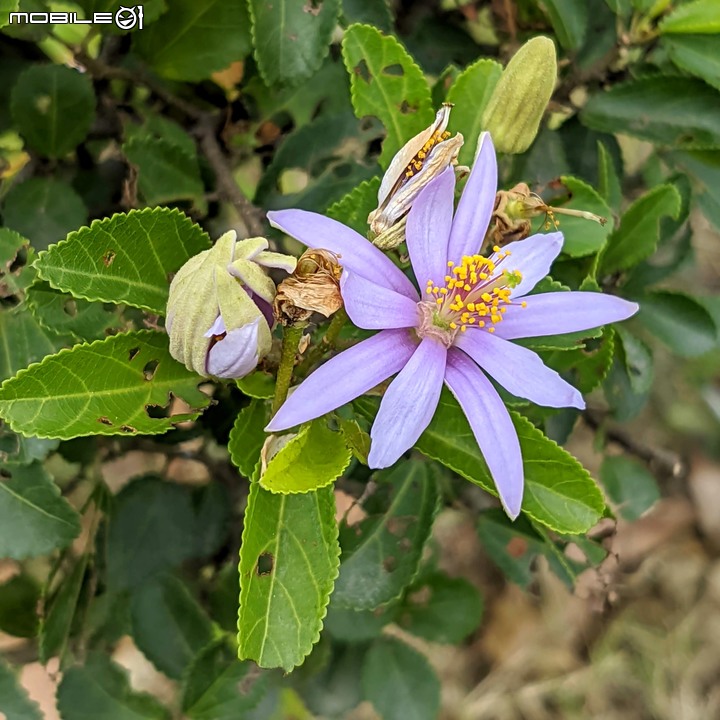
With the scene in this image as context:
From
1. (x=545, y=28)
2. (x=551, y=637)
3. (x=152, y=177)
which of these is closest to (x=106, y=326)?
(x=152, y=177)

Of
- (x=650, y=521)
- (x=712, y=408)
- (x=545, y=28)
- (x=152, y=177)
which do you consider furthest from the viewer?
(x=650, y=521)

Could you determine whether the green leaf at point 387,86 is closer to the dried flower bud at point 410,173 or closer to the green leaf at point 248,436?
the dried flower bud at point 410,173

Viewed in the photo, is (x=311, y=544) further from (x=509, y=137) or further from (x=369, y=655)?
(x=369, y=655)

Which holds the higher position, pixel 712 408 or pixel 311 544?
pixel 311 544

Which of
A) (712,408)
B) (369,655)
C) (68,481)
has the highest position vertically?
(68,481)

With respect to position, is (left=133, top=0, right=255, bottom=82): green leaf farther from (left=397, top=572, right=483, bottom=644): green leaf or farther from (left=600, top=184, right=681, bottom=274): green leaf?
(left=397, top=572, right=483, bottom=644): green leaf

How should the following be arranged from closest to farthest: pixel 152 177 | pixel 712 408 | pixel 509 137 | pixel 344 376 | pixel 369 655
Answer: pixel 344 376, pixel 509 137, pixel 152 177, pixel 369 655, pixel 712 408

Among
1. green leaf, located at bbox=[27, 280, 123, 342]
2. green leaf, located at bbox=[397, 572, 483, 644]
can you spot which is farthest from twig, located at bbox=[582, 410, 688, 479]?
green leaf, located at bbox=[27, 280, 123, 342]
